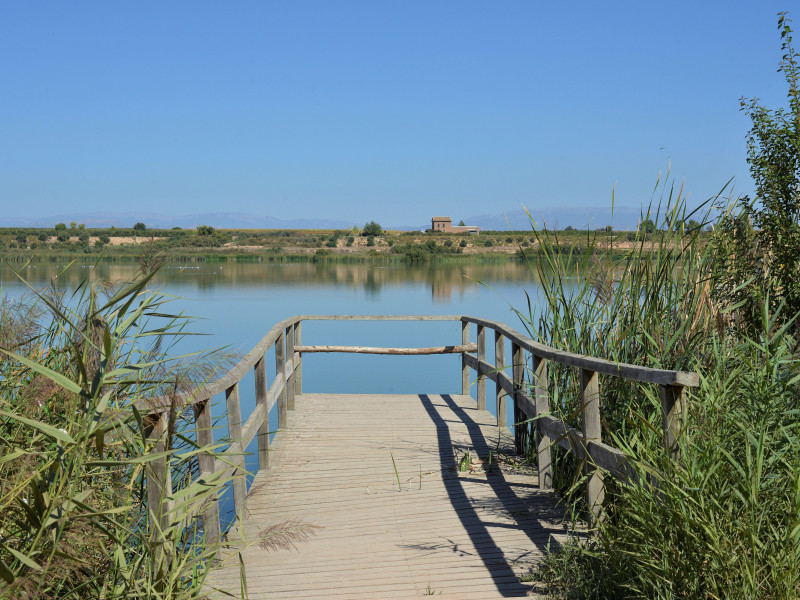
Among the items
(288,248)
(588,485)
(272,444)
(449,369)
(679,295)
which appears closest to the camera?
(588,485)

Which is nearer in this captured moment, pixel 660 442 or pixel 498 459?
pixel 660 442

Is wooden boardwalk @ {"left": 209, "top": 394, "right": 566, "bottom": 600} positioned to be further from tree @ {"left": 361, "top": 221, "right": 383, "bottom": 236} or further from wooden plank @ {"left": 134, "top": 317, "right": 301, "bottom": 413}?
tree @ {"left": 361, "top": 221, "right": 383, "bottom": 236}

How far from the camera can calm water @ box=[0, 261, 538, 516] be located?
15.5 metres

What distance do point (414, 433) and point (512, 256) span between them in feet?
193

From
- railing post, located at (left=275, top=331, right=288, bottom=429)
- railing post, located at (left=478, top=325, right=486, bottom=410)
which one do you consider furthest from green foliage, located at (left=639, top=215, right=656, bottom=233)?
railing post, located at (left=275, top=331, right=288, bottom=429)

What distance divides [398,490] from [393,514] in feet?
1.48

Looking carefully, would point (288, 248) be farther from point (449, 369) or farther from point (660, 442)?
point (660, 442)

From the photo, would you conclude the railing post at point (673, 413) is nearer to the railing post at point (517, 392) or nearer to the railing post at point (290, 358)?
the railing post at point (517, 392)

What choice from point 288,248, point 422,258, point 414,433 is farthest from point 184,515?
point 288,248

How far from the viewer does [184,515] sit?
2.46 metres

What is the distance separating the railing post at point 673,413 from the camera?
9.74ft

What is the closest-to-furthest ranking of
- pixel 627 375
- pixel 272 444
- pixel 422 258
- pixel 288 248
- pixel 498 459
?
pixel 627 375 < pixel 498 459 < pixel 272 444 < pixel 422 258 < pixel 288 248

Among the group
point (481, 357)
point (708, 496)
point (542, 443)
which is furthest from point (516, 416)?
point (708, 496)

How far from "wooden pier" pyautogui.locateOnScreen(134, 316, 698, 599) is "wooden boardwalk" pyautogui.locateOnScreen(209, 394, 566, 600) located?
0.5 inches
